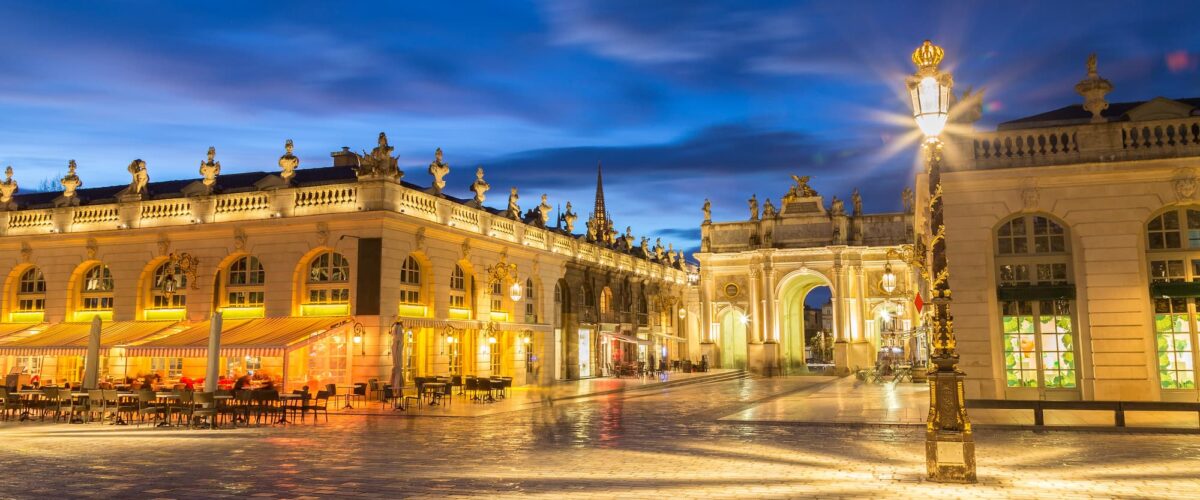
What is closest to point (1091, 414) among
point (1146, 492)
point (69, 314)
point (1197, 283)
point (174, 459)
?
point (1197, 283)

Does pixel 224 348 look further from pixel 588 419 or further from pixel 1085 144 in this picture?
pixel 1085 144

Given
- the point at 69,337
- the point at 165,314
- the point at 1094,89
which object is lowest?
the point at 69,337

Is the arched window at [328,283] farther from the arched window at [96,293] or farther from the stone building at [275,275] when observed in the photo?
the arched window at [96,293]

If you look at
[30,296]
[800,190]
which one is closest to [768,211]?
[800,190]

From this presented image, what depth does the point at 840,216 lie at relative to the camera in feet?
176

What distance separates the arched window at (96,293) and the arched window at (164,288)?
6.26 ft

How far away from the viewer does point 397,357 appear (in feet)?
84.0

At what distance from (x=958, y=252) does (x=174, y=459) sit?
56.9ft

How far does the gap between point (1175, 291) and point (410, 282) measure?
2213 cm

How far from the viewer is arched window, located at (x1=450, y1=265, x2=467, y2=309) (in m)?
31.7

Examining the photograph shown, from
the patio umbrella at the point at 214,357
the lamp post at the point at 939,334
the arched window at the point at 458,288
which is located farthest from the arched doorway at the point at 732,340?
the lamp post at the point at 939,334

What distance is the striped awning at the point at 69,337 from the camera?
89.1ft

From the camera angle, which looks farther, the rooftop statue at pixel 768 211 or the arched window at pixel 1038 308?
the rooftop statue at pixel 768 211

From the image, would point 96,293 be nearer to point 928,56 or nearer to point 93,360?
point 93,360
